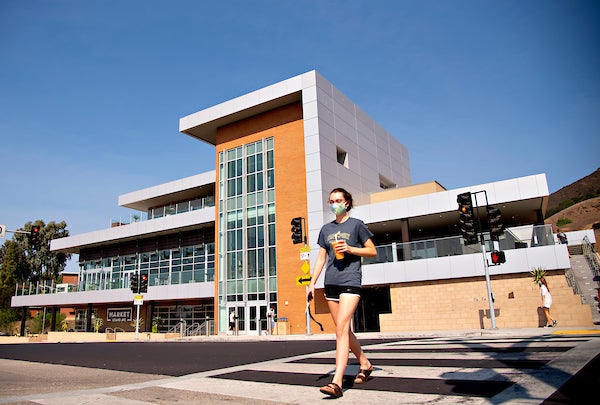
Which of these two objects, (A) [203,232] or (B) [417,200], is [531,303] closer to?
(B) [417,200]

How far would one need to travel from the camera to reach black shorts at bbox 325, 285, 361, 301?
423cm

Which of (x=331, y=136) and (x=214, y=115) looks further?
(x=214, y=115)

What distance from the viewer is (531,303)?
19469mm

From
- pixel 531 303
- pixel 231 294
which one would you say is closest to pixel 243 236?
pixel 231 294

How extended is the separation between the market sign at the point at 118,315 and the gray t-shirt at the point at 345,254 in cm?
3992

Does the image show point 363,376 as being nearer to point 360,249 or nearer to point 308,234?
point 360,249

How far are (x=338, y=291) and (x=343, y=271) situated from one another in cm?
20

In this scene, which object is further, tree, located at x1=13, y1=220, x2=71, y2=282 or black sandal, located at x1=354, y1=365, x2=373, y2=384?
tree, located at x1=13, y1=220, x2=71, y2=282

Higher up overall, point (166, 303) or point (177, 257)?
point (177, 257)

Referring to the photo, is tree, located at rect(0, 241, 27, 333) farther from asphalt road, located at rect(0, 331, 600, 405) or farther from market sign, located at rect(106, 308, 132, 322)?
asphalt road, located at rect(0, 331, 600, 405)

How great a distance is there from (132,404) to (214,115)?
1167 inches

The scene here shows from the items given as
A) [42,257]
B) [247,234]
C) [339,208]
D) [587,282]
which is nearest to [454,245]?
[587,282]

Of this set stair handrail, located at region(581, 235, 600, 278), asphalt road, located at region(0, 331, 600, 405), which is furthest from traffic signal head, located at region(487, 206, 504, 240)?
stair handrail, located at region(581, 235, 600, 278)

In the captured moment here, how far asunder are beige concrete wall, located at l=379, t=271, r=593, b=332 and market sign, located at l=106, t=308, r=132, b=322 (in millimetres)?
26758
